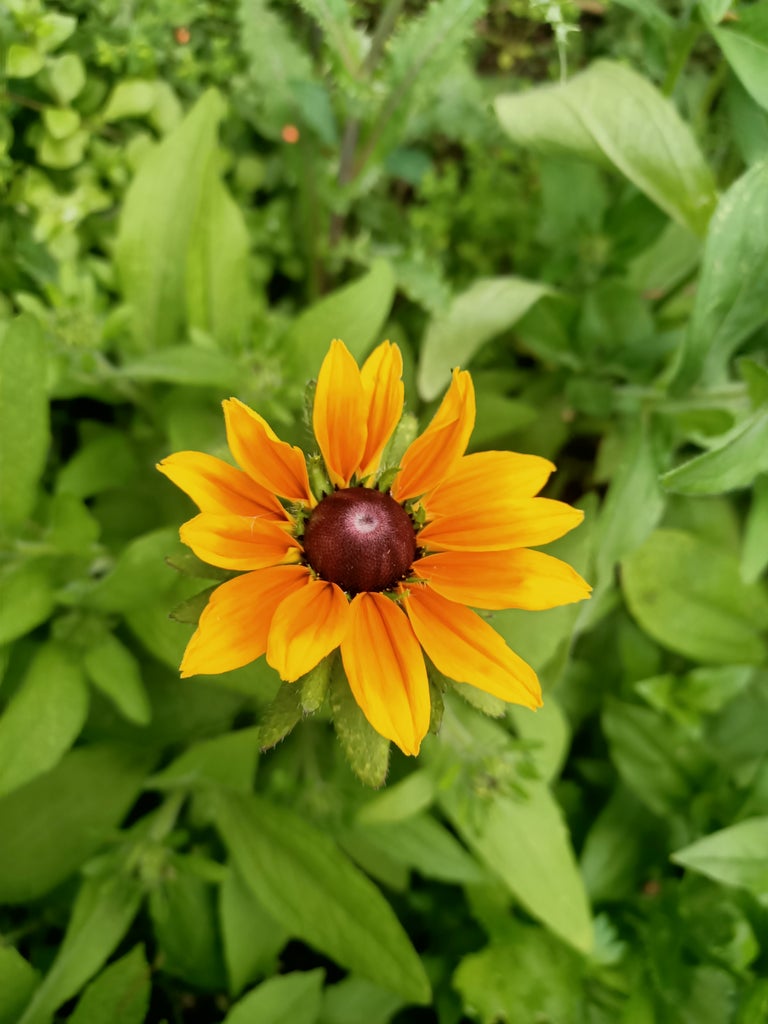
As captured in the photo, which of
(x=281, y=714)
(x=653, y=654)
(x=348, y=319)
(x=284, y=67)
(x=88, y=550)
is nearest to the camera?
(x=281, y=714)

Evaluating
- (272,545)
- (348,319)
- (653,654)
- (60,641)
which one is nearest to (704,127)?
(348,319)

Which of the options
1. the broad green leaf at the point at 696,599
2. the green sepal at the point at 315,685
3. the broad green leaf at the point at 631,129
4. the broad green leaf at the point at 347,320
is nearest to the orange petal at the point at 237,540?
the green sepal at the point at 315,685

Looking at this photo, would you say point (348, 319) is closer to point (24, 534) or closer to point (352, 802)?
point (24, 534)

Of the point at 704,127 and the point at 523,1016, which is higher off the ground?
the point at 704,127

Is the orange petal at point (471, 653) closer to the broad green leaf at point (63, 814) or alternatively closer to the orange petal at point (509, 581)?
the orange petal at point (509, 581)

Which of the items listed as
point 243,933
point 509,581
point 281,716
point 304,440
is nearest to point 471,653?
point 509,581

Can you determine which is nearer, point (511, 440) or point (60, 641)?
point (60, 641)

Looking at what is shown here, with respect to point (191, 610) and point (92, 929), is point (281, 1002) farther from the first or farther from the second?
point (191, 610)

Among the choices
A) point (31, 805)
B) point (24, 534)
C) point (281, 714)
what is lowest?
point (31, 805)
